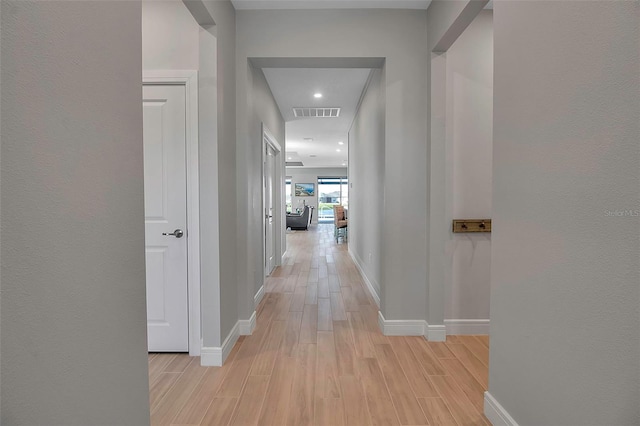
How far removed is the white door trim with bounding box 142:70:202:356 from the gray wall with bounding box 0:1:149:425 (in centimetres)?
117

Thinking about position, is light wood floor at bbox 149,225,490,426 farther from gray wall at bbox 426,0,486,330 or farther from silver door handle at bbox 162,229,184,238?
silver door handle at bbox 162,229,184,238

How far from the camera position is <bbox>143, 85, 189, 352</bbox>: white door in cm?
244

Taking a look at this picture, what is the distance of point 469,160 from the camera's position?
9.32 feet

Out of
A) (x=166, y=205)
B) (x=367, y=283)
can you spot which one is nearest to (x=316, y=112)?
(x=367, y=283)

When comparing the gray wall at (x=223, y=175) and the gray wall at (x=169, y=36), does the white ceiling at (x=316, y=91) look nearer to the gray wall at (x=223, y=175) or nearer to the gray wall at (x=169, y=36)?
the gray wall at (x=223, y=175)

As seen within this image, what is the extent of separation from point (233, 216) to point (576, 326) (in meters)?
2.34

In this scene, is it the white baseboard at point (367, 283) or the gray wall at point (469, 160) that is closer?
the gray wall at point (469, 160)

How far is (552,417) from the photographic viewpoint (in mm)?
1295

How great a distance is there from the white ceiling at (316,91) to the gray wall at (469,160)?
4.35 feet

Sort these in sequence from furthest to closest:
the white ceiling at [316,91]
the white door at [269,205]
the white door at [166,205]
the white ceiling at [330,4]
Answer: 1. the white door at [269,205]
2. the white ceiling at [316,91]
3. the white ceiling at [330,4]
4. the white door at [166,205]

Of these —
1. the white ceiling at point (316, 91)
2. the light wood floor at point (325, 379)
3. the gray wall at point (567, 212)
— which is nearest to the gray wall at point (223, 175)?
the light wood floor at point (325, 379)

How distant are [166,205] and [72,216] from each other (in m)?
1.62

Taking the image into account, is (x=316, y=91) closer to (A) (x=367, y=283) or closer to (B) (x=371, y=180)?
(B) (x=371, y=180)

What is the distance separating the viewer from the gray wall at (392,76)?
2.78 meters
